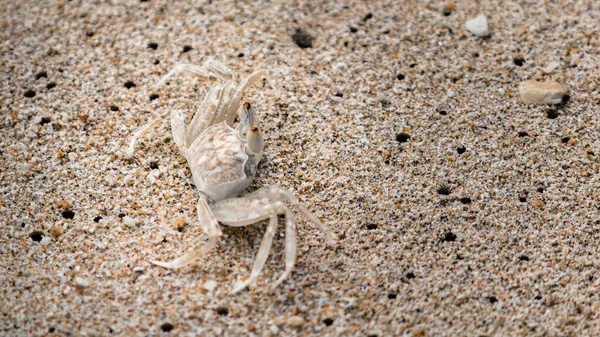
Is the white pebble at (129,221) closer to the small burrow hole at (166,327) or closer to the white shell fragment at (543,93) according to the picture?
the small burrow hole at (166,327)

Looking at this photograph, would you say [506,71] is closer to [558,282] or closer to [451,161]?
[451,161]

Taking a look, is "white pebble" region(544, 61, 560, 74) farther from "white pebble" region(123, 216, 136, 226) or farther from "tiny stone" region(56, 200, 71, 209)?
"tiny stone" region(56, 200, 71, 209)

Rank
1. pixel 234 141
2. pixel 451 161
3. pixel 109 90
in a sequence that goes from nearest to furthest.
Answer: pixel 234 141 → pixel 451 161 → pixel 109 90

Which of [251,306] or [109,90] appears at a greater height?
[109,90]

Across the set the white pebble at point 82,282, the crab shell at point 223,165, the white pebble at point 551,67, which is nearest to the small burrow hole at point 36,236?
the white pebble at point 82,282

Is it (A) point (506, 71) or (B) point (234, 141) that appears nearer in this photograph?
(B) point (234, 141)

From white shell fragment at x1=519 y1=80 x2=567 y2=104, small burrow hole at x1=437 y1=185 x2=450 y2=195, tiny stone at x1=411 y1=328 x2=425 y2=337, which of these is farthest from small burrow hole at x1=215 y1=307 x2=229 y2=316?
white shell fragment at x1=519 y1=80 x2=567 y2=104

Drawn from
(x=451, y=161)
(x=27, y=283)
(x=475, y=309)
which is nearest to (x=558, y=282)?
(x=475, y=309)

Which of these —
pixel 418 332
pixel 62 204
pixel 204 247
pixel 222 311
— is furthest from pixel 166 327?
pixel 418 332
